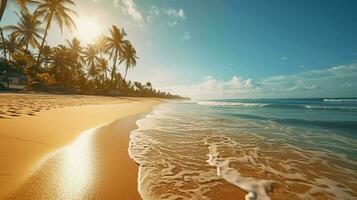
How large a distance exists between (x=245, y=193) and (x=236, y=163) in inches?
51.8

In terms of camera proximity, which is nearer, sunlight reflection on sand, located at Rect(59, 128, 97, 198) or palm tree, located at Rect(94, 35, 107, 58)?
sunlight reflection on sand, located at Rect(59, 128, 97, 198)

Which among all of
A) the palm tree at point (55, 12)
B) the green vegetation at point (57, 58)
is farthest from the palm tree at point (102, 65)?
the palm tree at point (55, 12)

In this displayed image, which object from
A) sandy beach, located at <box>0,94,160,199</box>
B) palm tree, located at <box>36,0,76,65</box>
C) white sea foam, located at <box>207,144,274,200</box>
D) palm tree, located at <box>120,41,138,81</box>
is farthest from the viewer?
palm tree, located at <box>120,41,138,81</box>

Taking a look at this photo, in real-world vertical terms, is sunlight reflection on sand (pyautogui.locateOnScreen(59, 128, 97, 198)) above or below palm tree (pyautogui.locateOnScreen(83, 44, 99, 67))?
below

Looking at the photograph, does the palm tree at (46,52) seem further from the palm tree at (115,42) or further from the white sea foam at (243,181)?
the white sea foam at (243,181)

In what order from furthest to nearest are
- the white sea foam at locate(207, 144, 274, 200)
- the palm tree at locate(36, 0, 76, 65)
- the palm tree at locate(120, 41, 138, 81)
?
the palm tree at locate(120, 41, 138, 81)
the palm tree at locate(36, 0, 76, 65)
the white sea foam at locate(207, 144, 274, 200)

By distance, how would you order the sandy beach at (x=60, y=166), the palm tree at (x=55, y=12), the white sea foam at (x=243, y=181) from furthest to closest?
1. the palm tree at (x=55, y=12)
2. the white sea foam at (x=243, y=181)
3. the sandy beach at (x=60, y=166)

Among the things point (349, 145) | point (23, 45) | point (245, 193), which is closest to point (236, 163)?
point (245, 193)

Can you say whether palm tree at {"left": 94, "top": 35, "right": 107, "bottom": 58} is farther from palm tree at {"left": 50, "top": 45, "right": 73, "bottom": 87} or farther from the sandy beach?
the sandy beach

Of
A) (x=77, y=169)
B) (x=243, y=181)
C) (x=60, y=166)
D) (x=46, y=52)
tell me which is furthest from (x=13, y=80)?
(x=243, y=181)

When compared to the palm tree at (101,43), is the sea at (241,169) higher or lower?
lower

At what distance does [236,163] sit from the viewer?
410 centimetres

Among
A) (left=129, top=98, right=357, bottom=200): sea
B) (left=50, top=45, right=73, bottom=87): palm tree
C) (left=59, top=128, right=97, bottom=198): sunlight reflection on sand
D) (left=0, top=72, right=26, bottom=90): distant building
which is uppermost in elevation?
(left=50, top=45, right=73, bottom=87): palm tree

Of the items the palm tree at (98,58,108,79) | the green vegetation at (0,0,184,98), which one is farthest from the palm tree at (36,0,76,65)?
the palm tree at (98,58,108,79)
